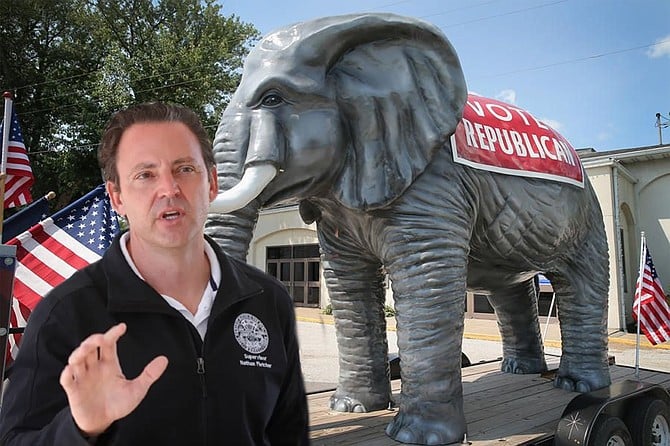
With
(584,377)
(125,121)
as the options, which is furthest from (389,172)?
(584,377)

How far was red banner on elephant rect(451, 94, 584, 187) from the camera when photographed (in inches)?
136

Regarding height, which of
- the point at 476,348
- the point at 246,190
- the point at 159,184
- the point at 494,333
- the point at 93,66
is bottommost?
the point at 476,348

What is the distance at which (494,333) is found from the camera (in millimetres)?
13016

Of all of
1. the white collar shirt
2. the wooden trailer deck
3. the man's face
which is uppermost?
the man's face

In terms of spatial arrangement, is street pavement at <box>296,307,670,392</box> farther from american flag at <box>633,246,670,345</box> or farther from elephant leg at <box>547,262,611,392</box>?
elephant leg at <box>547,262,611,392</box>

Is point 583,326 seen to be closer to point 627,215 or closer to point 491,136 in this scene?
point 491,136

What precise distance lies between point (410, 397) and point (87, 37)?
723 inches

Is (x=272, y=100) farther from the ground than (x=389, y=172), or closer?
farther from the ground

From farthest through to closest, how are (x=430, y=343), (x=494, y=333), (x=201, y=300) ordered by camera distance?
(x=494, y=333)
(x=430, y=343)
(x=201, y=300)

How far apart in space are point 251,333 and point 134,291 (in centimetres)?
27

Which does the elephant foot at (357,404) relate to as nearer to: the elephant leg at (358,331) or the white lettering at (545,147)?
the elephant leg at (358,331)

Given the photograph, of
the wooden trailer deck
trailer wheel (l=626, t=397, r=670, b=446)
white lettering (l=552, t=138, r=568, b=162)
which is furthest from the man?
Result: white lettering (l=552, t=138, r=568, b=162)

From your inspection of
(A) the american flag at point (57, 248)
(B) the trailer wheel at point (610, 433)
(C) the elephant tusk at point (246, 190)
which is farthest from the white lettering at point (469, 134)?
(A) the american flag at point (57, 248)

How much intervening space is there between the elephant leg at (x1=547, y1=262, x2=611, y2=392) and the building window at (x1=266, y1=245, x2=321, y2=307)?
14264 mm
